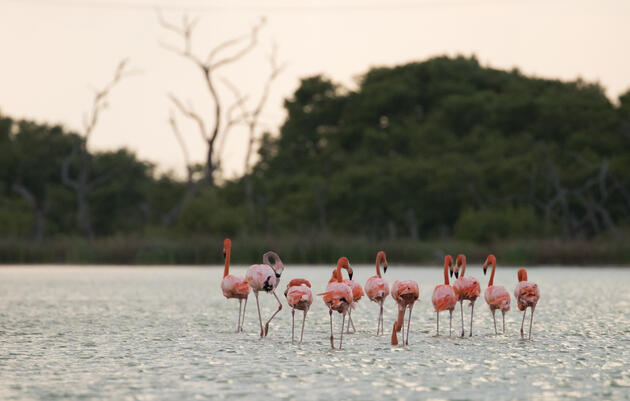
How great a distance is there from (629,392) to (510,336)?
4090 millimetres

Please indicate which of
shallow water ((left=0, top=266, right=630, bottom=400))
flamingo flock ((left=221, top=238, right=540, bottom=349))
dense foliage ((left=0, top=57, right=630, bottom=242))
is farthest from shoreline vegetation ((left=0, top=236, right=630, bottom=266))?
flamingo flock ((left=221, top=238, right=540, bottom=349))

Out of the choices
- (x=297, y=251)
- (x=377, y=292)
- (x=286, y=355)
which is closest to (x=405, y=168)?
(x=297, y=251)

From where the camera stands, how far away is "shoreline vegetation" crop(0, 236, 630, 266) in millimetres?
33594

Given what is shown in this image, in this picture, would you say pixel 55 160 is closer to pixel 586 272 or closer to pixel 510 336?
pixel 586 272

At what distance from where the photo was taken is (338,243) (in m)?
34.2

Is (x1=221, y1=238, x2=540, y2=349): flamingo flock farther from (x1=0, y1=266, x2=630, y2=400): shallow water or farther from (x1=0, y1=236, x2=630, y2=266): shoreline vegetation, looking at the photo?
(x1=0, y1=236, x2=630, y2=266): shoreline vegetation

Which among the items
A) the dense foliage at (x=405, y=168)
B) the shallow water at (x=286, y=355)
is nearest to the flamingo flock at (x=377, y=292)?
the shallow water at (x=286, y=355)

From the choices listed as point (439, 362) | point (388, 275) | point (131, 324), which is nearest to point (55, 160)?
point (388, 275)

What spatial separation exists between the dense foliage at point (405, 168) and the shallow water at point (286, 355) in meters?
24.8

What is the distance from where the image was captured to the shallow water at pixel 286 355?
762cm

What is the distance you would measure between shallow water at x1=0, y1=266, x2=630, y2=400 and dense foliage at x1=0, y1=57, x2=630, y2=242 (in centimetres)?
2482

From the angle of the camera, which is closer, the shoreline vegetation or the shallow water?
the shallow water

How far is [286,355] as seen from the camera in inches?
383

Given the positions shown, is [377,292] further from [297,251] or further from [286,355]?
[297,251]
